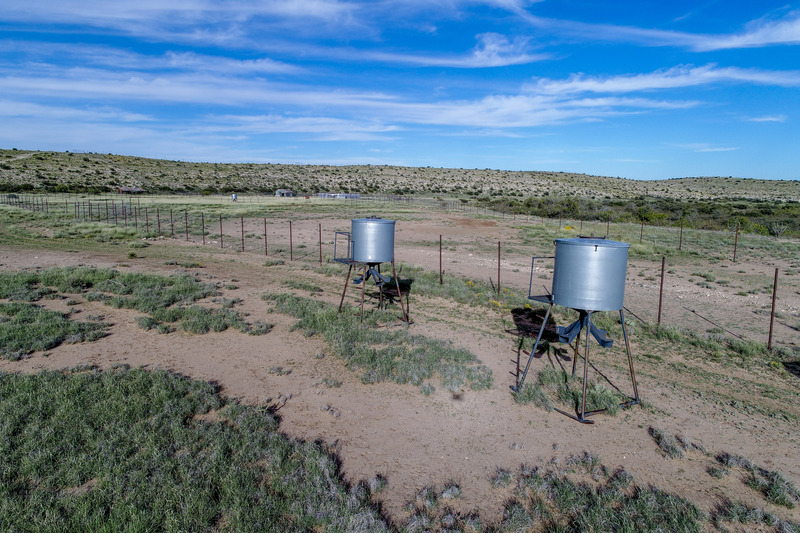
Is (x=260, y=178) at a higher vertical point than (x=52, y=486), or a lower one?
higher

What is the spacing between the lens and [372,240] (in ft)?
35.6

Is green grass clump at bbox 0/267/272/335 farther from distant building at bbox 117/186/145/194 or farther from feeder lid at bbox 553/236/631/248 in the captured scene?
distant building at bbox 117/186/145/194

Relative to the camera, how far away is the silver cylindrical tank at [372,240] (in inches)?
425

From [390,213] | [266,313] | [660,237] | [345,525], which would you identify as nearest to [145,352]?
[266,313]

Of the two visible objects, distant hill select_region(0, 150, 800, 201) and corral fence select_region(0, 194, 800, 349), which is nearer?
corral fence select_region(0, 194, 800, 349)

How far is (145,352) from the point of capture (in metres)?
8.88

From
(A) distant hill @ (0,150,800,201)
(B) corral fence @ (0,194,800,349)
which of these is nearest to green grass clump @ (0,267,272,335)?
(B) corral fence @ (0,194,800,349)

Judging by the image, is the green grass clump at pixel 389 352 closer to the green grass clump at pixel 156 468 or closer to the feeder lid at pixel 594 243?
the green grass clump at pixel 156 468

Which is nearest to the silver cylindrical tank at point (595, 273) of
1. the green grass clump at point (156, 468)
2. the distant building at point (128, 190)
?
the green grass clump at point (156, 468)

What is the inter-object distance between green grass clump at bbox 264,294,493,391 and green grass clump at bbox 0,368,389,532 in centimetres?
256

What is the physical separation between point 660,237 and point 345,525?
31.5 meters

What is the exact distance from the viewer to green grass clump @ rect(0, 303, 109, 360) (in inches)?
339

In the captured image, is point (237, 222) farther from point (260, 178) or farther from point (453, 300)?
point (260, 178)

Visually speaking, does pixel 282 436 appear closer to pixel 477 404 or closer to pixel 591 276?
pixel 477 404
